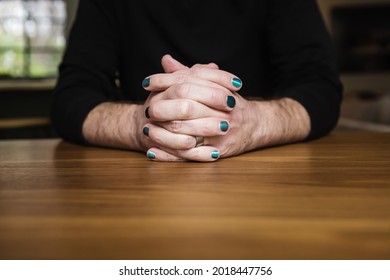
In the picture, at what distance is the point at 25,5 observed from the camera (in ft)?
14.5

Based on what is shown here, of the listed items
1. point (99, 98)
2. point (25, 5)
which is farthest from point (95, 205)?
point (25, 5)

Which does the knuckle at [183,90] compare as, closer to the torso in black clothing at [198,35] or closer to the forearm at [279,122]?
the forearm at [279,122]

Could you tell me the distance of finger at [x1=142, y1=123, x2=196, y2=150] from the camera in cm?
57

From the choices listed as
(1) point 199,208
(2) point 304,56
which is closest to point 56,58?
(2) point 304,56

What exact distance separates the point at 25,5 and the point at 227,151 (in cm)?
431

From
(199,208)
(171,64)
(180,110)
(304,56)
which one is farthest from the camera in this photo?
(304,56)

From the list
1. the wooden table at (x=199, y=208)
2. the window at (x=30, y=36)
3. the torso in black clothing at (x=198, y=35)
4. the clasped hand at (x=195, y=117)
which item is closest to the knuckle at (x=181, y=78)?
the clasped hand at (x=195, y=117)

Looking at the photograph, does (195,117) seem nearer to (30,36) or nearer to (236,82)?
(236,82)

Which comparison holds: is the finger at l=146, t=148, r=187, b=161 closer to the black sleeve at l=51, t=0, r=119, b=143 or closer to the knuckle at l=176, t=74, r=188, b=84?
the knuckle at l=176, t=74, r=188, b=84

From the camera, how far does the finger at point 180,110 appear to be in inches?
22.3

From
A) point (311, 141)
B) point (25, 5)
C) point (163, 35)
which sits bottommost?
point (25, 5)

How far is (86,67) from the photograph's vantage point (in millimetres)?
1001

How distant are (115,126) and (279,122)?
0.24 metres

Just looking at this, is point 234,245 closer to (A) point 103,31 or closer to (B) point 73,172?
(B) point 73,172
